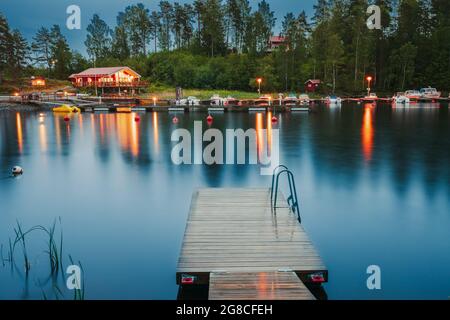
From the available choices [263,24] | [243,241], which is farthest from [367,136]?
[263,24]

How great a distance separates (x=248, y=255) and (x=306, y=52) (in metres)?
75.0

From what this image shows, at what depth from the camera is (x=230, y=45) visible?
93.0 meters

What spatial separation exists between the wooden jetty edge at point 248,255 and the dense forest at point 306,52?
6417 cm

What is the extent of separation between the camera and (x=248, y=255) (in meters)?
7.95

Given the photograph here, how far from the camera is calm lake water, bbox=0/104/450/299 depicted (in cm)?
912

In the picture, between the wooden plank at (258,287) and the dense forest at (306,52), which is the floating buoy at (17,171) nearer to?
the wooden plank at (258,287)

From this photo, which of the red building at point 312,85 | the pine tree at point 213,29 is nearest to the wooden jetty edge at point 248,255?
the red building at point 312,85

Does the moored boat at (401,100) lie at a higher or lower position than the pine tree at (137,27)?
lower

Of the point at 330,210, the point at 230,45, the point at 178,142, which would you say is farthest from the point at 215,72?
the point at 330,210

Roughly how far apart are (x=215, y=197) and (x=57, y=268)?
4447 mm

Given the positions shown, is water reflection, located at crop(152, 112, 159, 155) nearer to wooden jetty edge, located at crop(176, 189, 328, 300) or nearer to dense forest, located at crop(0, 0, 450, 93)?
wooden jetty edge, located at crop(176, 189, 328, 300)

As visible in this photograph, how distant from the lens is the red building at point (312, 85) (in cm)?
7444

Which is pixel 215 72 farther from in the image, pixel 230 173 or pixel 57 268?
Result: pixel 57 268

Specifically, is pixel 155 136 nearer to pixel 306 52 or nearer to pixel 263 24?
pixel 306 52
